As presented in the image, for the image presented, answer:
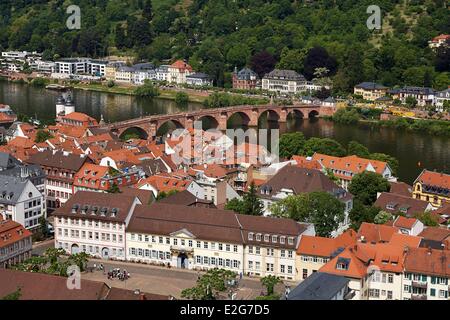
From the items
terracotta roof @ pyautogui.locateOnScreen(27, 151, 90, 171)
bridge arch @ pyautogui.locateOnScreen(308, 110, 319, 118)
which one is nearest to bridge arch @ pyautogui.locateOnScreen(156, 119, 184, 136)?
bridge arch @ pyautogui.locateOnScreen(308, 110, 319, 118)

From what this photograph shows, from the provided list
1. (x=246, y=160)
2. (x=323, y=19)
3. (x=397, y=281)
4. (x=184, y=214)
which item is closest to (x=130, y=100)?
(x=323, y=19)

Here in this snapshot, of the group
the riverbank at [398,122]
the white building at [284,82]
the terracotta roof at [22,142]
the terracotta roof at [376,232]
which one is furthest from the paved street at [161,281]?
the white building at [284,82]

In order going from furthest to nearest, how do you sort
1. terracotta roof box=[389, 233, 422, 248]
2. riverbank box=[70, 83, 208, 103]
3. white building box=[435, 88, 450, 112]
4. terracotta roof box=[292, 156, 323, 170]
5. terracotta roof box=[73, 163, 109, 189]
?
riverbank box=[70, 83, 208, 103] → white building box=[435, 88, 450, 112] → terracotta roof box=[292, 156, 323, 170] → terracotta roof box=[73, 163, 109, 189] → terracotta roof box=[389, 233, 422, 248]

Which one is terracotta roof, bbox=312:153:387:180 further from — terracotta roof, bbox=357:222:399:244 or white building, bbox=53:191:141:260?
white building, bbox=53:191:141:260

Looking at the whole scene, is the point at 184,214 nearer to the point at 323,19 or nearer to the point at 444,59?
the point at 444,59

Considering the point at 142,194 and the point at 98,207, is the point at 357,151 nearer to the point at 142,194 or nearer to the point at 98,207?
the point at 142,194
